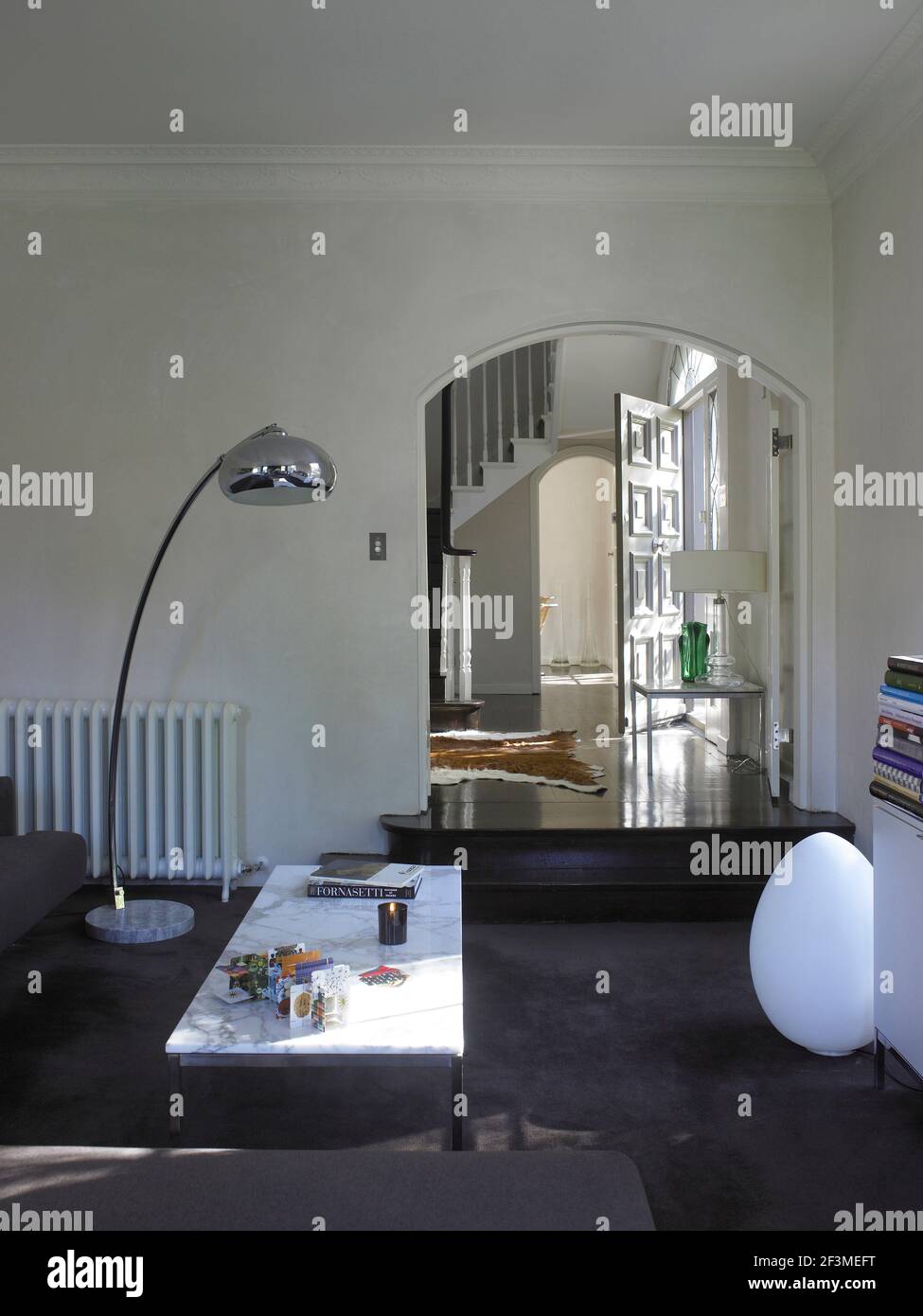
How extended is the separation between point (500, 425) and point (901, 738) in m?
6.18

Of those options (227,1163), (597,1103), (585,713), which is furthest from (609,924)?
(585,713)

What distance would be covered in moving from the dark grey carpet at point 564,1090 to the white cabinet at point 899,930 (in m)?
0.21

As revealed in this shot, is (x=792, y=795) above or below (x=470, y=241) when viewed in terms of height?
below

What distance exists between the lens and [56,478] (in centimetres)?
479

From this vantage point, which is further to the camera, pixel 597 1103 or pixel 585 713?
pixel 585 713

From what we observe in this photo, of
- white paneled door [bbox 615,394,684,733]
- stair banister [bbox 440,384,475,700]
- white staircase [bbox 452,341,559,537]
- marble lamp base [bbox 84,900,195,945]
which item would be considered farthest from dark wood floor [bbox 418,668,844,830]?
white staircase [bbox 452,341,559,537]

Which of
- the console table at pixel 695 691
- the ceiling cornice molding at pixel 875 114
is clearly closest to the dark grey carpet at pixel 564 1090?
the console table at pixel 695 691

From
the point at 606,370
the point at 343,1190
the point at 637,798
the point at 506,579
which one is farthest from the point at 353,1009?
the point at 606,370

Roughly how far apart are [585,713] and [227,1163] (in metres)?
7.28

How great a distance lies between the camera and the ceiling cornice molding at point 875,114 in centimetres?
373

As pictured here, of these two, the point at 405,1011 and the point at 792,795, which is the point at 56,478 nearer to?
the point at 405,1011

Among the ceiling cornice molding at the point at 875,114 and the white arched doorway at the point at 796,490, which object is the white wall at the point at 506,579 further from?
the ceiling cornice molding at the point at 875,114

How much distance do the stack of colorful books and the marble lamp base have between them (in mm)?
2620

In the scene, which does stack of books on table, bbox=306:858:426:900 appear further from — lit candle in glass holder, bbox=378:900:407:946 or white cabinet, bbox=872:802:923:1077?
white cabinet, bbox=872:802:923:1077
